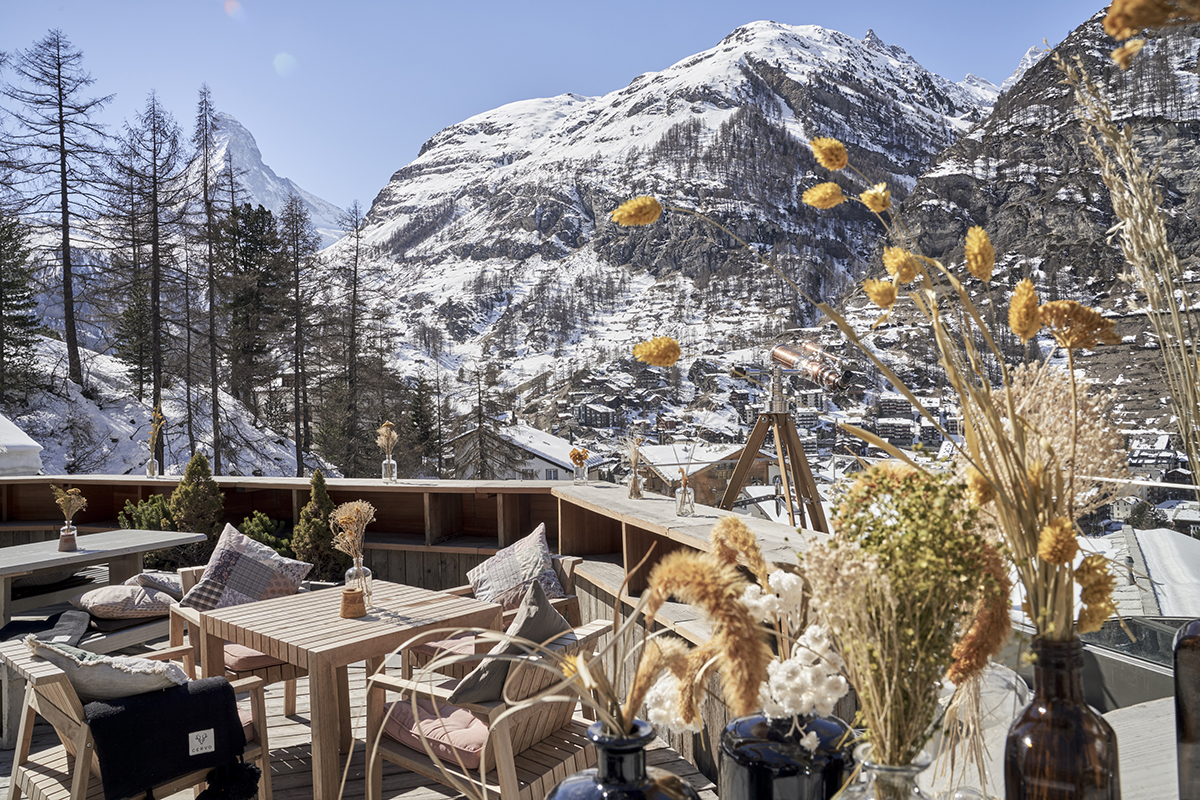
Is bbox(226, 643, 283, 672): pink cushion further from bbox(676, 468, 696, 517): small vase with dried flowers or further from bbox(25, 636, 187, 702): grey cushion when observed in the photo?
bbox(676, 468, 696, 517): small vase with dried flowers

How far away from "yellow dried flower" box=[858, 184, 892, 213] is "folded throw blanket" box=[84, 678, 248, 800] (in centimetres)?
224


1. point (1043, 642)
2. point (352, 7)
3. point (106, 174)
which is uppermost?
point (352, 7)

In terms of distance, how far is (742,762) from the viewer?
2.58ft

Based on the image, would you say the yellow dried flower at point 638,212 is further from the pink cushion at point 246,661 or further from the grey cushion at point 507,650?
the pink cushion at point 246,661

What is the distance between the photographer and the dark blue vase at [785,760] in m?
0.77

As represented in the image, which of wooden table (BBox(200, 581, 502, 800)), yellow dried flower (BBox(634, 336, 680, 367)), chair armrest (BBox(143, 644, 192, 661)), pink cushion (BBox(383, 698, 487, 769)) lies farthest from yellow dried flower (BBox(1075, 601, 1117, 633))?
chair armrest (BBox(143, 644, 192, 661))

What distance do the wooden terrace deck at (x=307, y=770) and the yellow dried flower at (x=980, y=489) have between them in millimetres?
2213

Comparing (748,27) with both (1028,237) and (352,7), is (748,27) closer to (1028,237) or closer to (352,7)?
(1028,237)

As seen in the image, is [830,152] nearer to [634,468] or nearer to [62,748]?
[62,748]

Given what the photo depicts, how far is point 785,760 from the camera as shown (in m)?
0.77

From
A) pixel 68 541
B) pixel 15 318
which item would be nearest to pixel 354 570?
pixel 68 541

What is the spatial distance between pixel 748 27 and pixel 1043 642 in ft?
528

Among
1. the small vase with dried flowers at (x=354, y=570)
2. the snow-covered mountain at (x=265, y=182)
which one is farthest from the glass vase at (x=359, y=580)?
the snow-covered mountain at (x=265, y=182)

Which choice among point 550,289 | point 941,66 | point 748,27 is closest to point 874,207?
point 550,289
